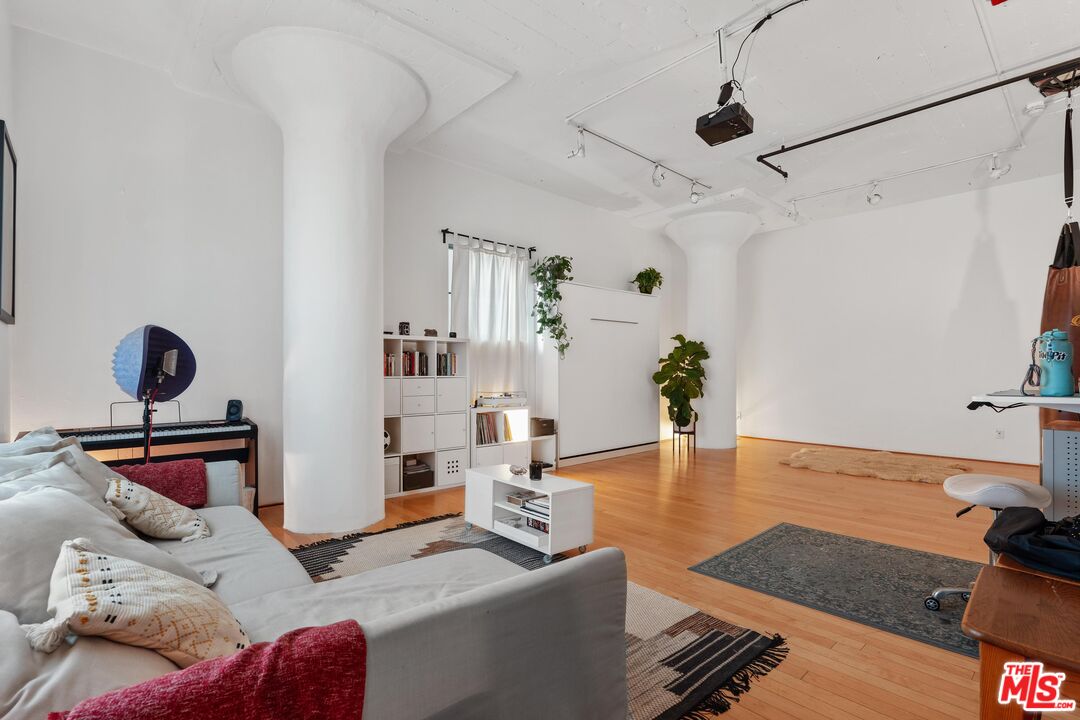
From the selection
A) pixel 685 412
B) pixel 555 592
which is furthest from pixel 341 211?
pixel 685 412

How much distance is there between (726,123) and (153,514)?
3712 millimetres

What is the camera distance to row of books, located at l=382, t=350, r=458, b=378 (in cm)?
466

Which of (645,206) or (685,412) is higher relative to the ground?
(645,206)

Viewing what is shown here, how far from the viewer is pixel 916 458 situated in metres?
6.45

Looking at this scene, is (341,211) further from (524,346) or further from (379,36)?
(524,346)

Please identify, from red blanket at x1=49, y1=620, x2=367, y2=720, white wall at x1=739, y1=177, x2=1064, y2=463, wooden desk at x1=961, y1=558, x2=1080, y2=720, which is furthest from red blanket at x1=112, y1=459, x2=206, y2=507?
white wall at x1=739, y1=177, x2=1064, y2=463

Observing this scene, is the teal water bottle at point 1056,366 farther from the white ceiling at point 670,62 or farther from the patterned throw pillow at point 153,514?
the patterned throw pillow at point 153,514

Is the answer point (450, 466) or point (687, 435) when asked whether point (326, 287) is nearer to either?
point (450, 466)

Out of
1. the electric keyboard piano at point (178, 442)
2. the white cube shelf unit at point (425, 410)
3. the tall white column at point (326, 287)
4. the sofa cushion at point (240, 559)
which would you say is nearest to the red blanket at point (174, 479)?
the sofa cushion at point (240, 559)

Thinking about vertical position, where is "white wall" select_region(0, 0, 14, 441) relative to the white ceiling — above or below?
below

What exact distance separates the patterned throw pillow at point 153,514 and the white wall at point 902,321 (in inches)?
305

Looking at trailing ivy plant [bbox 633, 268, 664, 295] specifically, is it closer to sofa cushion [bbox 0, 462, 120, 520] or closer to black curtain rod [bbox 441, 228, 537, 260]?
black curtain rod [bbox 441, 228, 537, 260]

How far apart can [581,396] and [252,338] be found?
11.8 ft

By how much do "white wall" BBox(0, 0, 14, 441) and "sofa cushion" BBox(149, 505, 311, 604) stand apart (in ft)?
5.30
